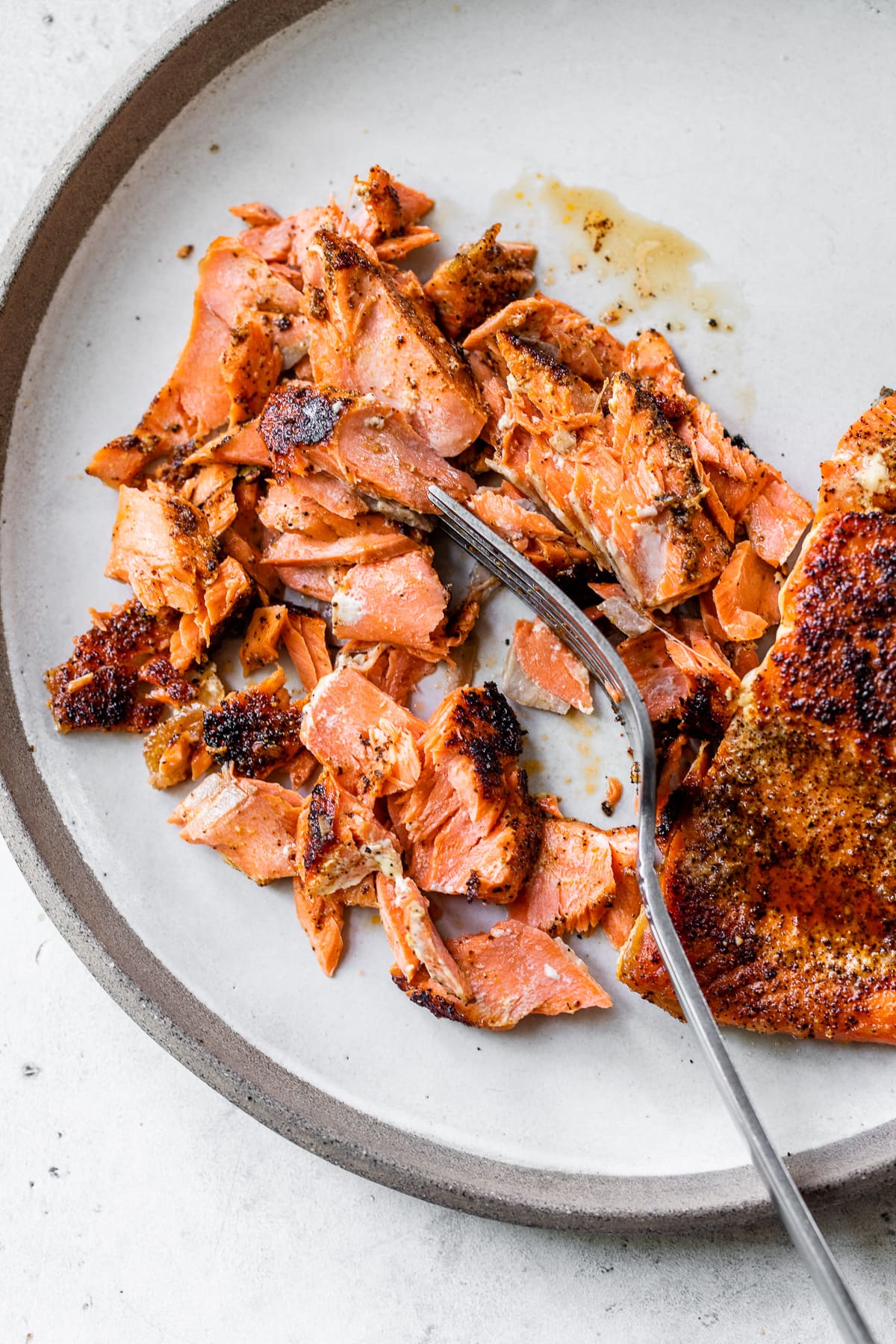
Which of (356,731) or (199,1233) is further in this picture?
(199,1233)

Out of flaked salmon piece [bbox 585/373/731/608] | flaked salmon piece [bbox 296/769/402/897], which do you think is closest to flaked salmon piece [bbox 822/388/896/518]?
flaked salmon piece [bbox 585/373/731/608]

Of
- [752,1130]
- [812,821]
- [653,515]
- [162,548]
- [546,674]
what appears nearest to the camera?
[752,1130]

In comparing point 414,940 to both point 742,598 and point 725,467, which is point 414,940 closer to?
point 742,598

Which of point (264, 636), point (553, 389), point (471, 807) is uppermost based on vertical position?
point (553, 389)

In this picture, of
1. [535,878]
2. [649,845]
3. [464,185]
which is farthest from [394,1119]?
[464,185]

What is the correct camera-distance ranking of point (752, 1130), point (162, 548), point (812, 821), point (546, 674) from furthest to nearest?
1. point (162, 548)
2. point (546, 674)
3. point (812, 821)
4. point (752, 1130)

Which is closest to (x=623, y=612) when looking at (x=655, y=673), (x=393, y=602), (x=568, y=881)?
(x=655, y=673)

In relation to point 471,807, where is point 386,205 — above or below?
above

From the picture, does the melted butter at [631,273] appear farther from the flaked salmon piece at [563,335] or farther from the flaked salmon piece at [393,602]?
the flaked salmon piece at [393,602]
